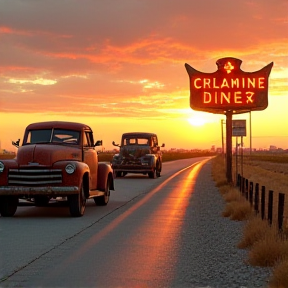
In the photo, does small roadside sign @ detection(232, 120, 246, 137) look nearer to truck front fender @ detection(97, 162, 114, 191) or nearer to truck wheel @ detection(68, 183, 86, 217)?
truck front fender @ detection(97, 162, 114, 191)

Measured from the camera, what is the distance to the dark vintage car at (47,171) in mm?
13891

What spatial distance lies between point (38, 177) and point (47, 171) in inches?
10.9

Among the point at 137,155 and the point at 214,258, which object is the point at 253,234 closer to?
the point at 214,258

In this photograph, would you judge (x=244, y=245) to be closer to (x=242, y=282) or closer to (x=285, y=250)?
(x=285, y=250)

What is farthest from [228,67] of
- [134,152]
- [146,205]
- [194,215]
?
[194,215]

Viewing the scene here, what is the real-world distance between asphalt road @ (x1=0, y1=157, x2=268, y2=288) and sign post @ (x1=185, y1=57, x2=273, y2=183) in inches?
464

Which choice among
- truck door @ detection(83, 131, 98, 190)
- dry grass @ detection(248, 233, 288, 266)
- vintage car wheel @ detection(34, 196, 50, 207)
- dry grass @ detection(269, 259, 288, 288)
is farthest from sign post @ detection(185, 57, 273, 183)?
dry grass @ detection(269, 259, 288, 288)

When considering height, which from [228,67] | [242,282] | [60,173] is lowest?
[242,282]

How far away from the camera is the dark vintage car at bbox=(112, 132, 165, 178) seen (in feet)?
111

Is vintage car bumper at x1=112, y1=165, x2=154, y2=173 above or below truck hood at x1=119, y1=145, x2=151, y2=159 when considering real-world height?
below

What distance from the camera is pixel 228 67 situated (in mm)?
27297

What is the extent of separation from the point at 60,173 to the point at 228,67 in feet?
50.3

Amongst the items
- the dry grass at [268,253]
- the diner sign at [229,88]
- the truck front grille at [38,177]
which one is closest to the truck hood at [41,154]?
the truck front grille at [38,177]

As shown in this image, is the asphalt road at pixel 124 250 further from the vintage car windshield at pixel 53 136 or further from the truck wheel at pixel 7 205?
the vintage car windshield at pixel 53 136
